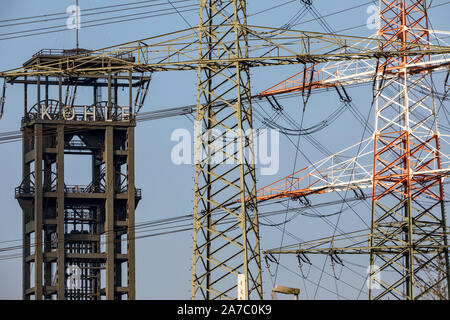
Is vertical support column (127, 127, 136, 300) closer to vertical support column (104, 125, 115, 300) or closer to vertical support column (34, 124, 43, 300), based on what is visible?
vertical support column (104, 125, 115, 300)

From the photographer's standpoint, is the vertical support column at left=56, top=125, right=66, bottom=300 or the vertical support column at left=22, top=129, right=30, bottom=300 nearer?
the vertical support column at left=56, top=125, right=66, bottom=300

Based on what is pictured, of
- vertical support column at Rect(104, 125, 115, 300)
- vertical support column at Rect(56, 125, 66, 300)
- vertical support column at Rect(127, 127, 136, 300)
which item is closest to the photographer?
vertical support column at Rect(56, 125, 66, 300)

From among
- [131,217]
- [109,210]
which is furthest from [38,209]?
[131,217]

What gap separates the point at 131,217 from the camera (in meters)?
166

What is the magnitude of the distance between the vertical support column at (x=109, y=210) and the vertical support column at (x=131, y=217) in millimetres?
2530

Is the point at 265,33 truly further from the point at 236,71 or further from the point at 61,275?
the point at 61,275

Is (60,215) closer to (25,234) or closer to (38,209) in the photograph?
(38,209)

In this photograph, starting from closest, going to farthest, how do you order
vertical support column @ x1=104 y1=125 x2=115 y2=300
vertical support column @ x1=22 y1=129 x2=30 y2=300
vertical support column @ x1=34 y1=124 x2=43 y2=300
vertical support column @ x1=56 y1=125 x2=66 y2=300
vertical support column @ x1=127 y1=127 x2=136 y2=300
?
vertical support column @ x1=56 y1=125 x2=66 y2=300, vertical support column @ x1=34 y1=124 x2=43 y2=300, vertical support column @ x1=22 y1=129 x2=30 y2=300, vertical support column @ x1=104 y1=125 x2=115 y2=300, vertical support column @ x1=127 y1=127 x2=136 y2=300

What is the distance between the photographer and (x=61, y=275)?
6220 inches

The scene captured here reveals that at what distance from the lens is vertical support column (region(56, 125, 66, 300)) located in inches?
6211

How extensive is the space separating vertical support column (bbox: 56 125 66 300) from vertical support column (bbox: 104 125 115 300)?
Answer: 18.0ft

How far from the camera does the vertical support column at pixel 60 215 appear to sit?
518ft
